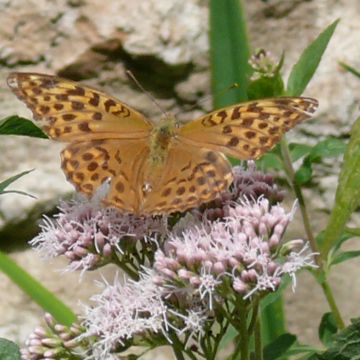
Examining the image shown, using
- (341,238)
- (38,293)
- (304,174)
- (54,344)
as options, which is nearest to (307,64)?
(304,174)

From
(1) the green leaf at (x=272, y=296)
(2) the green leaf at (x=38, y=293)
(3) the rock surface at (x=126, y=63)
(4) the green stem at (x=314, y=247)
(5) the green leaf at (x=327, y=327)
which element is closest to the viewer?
(1) the green leaf at (x=272, y=296)

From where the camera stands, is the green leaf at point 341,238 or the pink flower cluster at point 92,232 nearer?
the pink flower cluster at point 92,232

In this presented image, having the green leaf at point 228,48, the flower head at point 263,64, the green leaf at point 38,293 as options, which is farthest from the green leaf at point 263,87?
the green leaf at point 38,293

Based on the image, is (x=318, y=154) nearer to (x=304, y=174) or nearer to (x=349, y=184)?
(x=304, y=174)

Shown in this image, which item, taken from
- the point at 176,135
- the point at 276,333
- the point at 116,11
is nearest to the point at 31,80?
the point at 176,135

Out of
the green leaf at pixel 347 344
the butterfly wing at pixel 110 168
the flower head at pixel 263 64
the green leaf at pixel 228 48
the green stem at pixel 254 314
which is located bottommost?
the green leaf at pixel 347 344

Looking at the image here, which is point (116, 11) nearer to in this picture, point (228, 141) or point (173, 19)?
point (173, 19)

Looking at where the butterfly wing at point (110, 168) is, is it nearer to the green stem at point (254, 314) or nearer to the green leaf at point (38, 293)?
the green stem at point (254, 314)
